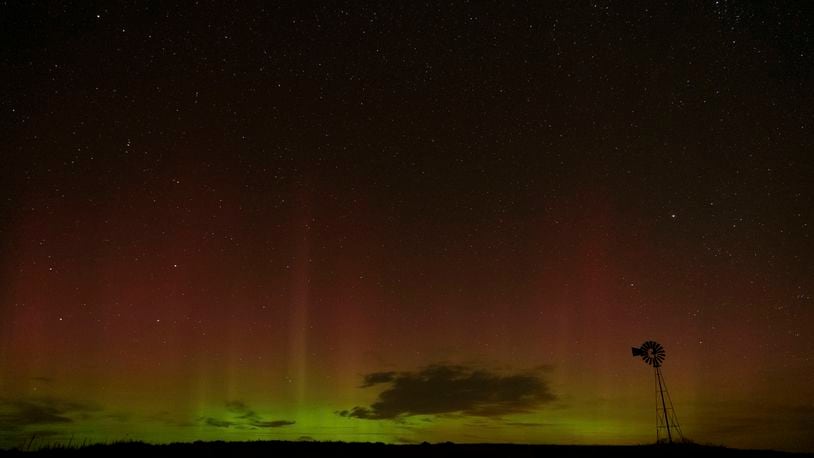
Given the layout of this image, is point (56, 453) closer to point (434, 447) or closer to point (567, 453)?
point (434, 447)

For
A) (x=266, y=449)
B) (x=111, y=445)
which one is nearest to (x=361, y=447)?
(x=266, y=449)

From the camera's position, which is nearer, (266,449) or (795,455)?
(266,449)

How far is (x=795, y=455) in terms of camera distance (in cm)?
1733

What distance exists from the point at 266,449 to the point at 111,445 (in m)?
3.65

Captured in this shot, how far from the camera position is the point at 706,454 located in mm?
16875

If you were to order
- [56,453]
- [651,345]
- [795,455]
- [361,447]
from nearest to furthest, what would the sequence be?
1. [56,453]
2. [361,447]
3. [795,455]
4. [651,345]

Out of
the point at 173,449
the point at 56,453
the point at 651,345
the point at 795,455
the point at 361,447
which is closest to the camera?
the point at 56,453

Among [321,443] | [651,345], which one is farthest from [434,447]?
[651,345]

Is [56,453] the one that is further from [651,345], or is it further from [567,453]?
[651,345]

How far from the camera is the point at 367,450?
51.1 ft

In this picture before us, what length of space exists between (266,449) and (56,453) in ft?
15.1

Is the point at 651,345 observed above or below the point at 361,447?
above

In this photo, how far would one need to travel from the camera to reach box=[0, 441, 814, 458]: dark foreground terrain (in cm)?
1373

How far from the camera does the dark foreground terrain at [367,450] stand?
45.0 ft
